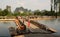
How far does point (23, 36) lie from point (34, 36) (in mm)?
1035

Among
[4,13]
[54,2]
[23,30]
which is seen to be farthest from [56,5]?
[23,30]

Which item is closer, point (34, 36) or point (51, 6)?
point (34, 36)

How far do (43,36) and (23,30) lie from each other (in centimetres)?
388

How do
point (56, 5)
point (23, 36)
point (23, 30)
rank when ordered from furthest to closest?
point (56, 5) → point (23, 30) → point (23, 36)

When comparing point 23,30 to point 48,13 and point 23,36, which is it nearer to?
point 23,36

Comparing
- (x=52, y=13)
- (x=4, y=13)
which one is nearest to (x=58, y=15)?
(x=52, y=13)

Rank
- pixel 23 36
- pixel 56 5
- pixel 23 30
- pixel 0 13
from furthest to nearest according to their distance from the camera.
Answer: pixel 56 5 < pixel 0 13 < pixel 23 30 < pixel 23 36

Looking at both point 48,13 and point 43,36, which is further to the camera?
point 48,13

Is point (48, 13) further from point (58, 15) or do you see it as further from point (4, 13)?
point (4, 13)

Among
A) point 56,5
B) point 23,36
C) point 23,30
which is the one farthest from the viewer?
point 56,5

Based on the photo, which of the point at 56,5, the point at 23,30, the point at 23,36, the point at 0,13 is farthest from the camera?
the point at 56,5

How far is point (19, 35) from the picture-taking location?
21.6 meters

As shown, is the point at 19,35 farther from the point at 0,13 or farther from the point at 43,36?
the point at 0,13

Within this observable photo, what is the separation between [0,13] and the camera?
101m
